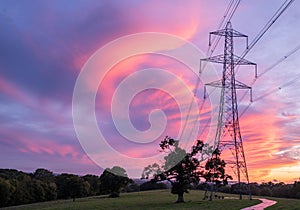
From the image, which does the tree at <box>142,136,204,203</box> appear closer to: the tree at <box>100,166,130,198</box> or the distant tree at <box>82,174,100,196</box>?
the tree at <box>100,166,130,198</box>

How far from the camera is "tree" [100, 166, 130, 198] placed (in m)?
108

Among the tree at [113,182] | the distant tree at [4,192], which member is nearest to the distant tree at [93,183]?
the tree at [113,182]

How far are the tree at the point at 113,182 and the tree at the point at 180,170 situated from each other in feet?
123

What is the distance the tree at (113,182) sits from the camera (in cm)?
10769

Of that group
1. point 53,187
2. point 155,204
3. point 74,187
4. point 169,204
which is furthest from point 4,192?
point 169,204

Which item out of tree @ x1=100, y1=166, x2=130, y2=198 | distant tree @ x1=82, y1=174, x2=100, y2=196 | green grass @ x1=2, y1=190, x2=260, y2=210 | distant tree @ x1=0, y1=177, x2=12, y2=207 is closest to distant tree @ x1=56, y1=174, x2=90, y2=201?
tree @ x1=100, y1=166, x2=130, y2=198

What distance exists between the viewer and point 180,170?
2800 inches

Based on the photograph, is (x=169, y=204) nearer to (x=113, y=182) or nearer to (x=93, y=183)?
(x=113, y=182)

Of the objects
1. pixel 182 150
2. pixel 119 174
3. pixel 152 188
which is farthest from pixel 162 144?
pixel 152 188

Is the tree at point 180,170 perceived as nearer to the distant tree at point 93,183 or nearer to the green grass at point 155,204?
the green grass at point 155,204

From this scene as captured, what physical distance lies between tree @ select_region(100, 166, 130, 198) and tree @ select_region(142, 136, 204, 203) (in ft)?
123

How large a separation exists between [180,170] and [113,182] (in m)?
41.4

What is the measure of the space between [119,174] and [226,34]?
227 feet

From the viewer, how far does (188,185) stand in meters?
72.1
